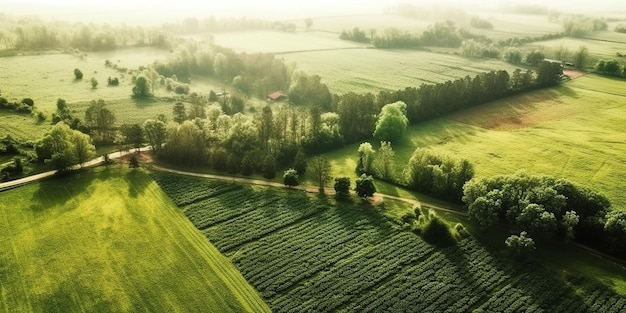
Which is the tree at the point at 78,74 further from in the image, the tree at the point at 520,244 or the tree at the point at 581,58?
the tree at the point at 581,58

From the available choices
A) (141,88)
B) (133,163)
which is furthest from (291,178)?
(141,88)

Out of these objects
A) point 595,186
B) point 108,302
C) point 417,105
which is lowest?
point 108,302

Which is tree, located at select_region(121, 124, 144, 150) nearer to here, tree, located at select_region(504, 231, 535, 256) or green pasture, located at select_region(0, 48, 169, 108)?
green pasture, located at select_region(0, 48, 169, 108)

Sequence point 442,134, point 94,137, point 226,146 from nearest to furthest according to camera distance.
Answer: point 226,146
point 94,137
point 442,134

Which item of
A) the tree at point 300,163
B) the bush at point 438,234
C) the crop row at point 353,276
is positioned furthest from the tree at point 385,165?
the bush at point 438,234

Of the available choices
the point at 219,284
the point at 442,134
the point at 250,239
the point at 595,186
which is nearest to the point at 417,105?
the point at 442,134

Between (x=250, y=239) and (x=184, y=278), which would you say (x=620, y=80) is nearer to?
(x=250, y=239)
